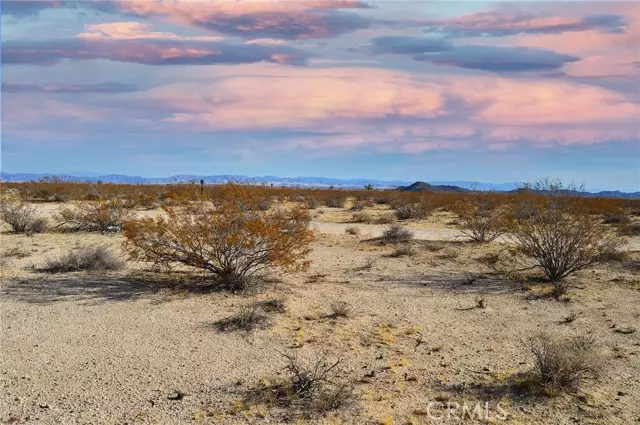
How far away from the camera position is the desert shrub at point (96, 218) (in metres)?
19.9

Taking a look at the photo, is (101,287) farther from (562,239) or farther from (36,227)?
(36,227)

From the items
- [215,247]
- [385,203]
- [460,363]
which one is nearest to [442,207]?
[385,203]

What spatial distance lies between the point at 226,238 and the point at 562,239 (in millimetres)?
6946

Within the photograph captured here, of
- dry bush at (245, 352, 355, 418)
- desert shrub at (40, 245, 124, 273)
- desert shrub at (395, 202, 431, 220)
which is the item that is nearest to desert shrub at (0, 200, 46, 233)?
desert shrub at (40, 245, 124, 273)

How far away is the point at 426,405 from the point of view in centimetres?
609

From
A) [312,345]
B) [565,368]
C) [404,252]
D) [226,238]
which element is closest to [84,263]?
[226,238]

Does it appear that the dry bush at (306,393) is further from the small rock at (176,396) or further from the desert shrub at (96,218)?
the desert shrub at (96,218)

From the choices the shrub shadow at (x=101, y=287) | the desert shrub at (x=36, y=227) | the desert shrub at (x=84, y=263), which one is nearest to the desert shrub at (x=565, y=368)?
the shrub shadow at (x=101, y=287)

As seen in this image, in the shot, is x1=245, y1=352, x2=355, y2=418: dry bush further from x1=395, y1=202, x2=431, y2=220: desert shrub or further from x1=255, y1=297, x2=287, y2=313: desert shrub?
x1=395, y1=202, x2=431, y2=220: desert shrub

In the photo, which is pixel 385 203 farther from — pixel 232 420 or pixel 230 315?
pixel 232 420

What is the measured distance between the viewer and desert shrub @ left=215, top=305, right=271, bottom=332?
850 centimetres

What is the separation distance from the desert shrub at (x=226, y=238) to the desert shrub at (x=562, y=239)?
5.08 metres

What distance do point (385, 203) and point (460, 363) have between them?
123 feet

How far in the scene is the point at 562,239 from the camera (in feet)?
40.3
